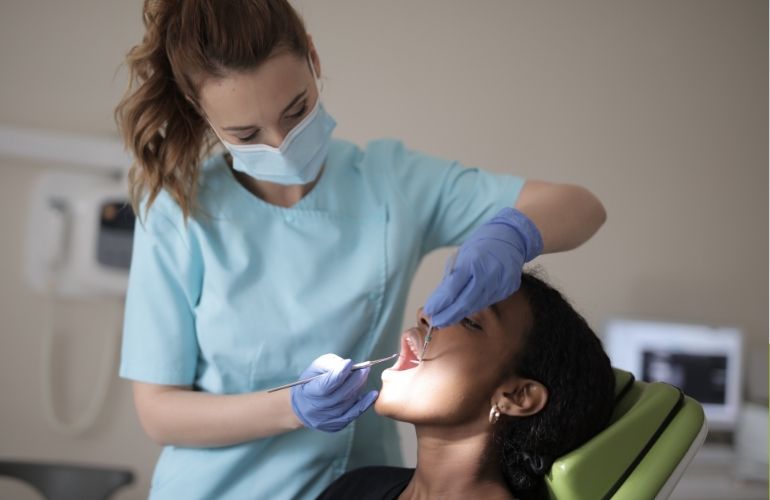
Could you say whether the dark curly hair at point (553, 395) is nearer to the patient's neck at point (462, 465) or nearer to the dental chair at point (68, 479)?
the patient's neck at point (462, 465)

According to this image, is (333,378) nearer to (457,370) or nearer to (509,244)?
(457,370)

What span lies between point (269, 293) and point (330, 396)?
0.27 metres

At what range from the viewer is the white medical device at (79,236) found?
2447mm

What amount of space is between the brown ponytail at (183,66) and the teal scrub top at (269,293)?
6cm

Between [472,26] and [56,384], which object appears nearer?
[56,384]

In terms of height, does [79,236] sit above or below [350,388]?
below

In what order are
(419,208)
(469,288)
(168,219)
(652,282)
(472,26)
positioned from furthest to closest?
(652,282)
(472,26)
(419,208)
(168,219)
(469,288)

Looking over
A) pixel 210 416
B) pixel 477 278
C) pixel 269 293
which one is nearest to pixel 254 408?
pixel 210 416

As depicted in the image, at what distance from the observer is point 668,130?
305cm

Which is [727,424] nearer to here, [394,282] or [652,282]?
[652,282]

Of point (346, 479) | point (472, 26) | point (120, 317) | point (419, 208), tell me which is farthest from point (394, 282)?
point (472, 26)

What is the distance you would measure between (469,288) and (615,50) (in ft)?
7.32

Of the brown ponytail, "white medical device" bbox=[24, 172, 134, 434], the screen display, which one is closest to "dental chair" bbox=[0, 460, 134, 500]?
"white medical device" bbox=[24, 172, 134, 434]

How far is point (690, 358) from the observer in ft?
9.40
